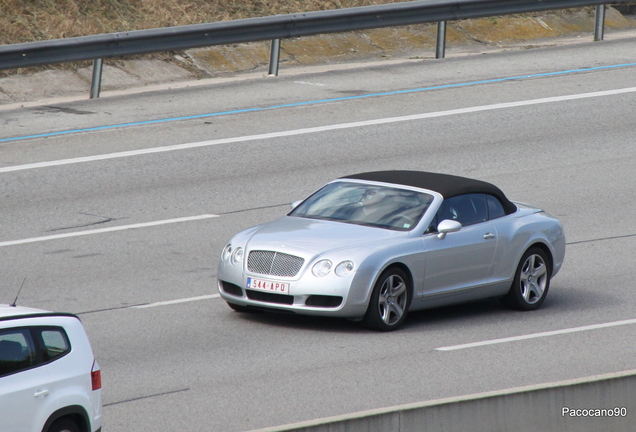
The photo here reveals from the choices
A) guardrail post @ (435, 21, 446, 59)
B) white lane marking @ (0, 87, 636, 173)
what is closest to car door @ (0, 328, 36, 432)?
white lane marking @ (0, 87, 636, 173)

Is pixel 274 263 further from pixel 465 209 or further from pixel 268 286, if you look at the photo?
pixel 465 209

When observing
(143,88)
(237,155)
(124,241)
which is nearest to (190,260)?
(124,241)

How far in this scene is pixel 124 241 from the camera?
13258 millimetres

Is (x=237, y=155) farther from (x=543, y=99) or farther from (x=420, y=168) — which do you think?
(x=543, y=99)

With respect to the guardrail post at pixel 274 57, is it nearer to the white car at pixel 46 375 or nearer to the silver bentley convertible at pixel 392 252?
the silver bentley convertible at pixel 392 252

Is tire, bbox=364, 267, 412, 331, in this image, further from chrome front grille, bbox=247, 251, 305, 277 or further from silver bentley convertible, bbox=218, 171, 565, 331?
chrome front grille, bbox=247, 251, 305, 277

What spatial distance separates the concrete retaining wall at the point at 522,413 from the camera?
24.1ft

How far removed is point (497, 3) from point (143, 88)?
7480 millimetres

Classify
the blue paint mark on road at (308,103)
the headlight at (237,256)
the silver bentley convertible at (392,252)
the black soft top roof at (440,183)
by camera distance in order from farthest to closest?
the blue paint mark on road at (308,103) < the black soft top roof at (440,183) < the headlight at (237,256) < the silver bentley convertible at (392,252)

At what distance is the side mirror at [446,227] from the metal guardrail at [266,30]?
988cm

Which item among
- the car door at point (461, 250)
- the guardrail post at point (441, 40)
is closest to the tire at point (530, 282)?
the car door at point (461, 250)

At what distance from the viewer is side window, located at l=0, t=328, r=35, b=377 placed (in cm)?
664

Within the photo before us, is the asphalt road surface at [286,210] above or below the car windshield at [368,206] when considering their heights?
below

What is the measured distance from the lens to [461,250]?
1120 cm
